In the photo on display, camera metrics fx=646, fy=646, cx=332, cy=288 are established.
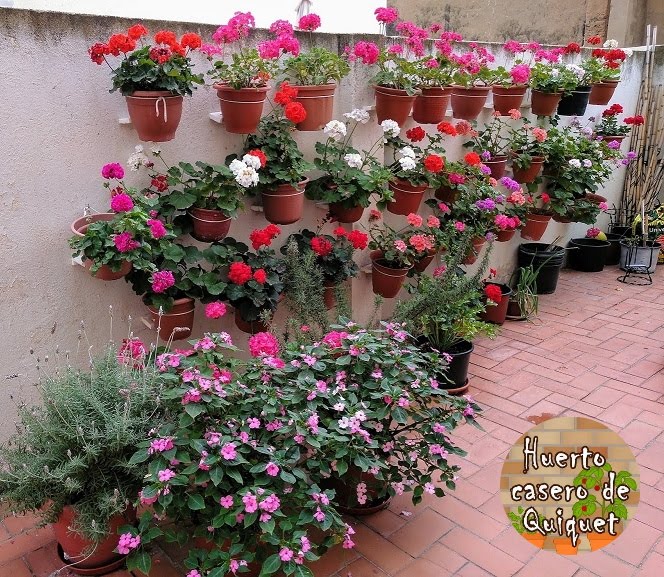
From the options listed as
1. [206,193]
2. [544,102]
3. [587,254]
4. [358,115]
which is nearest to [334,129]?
[358,115]

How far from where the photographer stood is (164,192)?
3416 mm

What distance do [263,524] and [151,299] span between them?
1380mm

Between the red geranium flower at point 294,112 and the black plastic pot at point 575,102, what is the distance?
10.3 ft

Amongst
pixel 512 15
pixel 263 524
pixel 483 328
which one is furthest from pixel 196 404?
pixel 512 15

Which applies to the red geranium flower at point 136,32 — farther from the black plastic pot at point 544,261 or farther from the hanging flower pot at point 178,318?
the black plastic pot at point 544,261

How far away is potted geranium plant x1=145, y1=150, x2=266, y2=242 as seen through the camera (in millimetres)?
3264

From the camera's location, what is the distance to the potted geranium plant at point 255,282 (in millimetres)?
3385

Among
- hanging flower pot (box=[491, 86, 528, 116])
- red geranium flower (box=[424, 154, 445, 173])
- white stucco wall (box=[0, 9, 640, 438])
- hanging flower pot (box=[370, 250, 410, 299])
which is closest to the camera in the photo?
white stucco wall (box=[0, 9, 640, 438])

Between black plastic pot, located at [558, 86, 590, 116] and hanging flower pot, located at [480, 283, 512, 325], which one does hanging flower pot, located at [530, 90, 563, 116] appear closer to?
black plastic pot, located at [558, 86, 590, 116]

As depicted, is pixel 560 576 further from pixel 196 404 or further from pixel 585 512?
pixel 196 404

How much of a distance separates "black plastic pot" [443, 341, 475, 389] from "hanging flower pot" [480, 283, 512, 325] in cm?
110

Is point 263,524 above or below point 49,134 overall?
below

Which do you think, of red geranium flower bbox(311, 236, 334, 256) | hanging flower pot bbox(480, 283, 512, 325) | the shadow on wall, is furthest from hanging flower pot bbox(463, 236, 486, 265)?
the shadow on wall

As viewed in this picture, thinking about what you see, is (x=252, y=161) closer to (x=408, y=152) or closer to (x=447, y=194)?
(x=408, y=152)
